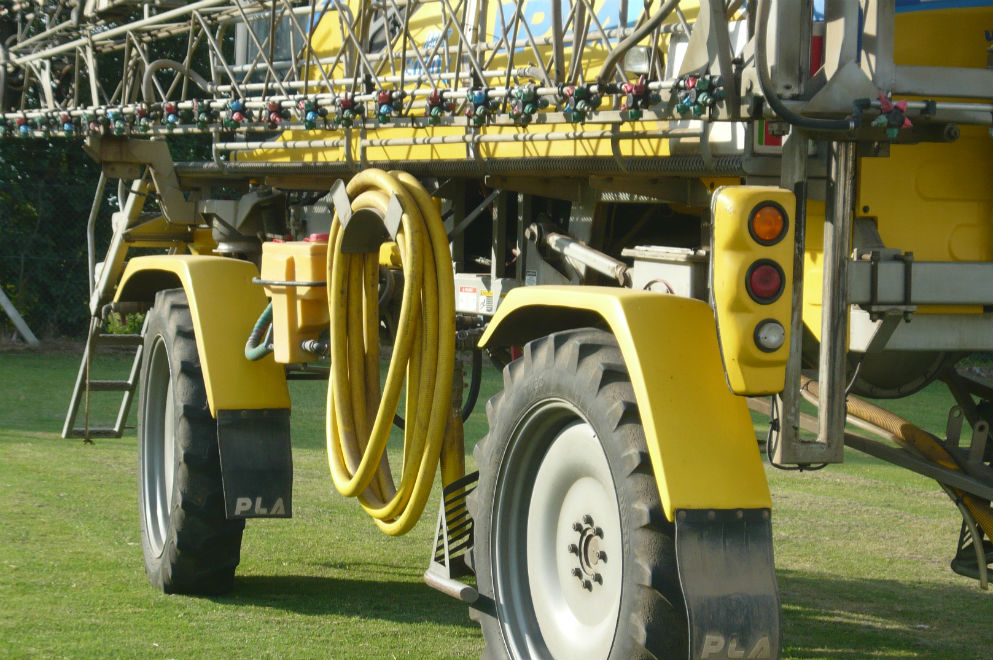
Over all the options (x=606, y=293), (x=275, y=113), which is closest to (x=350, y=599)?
(x=275, y=113)

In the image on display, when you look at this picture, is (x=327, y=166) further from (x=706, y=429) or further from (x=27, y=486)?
(x=27, y=486)

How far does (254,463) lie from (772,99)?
136 inches

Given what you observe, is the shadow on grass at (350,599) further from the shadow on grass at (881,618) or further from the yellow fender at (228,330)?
the shadow on grass at (881,618)

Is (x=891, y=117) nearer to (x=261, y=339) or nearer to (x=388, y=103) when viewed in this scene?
(x=388, y=103)

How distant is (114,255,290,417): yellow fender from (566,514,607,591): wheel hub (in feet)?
7.89

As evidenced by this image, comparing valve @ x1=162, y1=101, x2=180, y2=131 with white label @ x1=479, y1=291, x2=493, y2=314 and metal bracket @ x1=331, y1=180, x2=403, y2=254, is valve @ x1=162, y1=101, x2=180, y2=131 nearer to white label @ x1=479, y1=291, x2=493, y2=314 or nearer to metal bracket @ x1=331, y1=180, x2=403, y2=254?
metal bracket @ x1=331, y1=180, x2=403, y2=254

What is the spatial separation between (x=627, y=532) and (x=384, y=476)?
2.04 meters

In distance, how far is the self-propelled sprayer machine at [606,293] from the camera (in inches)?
147

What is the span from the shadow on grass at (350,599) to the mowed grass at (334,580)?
1cm

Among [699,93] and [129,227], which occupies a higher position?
[699,93]

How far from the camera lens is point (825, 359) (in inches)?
151

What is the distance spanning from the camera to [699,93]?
379 cm

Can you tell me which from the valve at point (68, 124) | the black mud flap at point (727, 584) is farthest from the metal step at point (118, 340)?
the black mud flap at point (727, 584)

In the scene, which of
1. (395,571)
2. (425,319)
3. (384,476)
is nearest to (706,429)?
(425,319)
